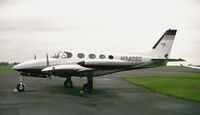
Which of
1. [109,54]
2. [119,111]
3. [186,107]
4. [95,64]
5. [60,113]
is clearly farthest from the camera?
[109,54]

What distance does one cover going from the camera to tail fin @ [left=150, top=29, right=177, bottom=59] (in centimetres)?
1961

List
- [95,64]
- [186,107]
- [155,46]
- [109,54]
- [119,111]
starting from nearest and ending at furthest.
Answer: [119,111] < [186,107] < [95,64] < [109,54] < [155,46]

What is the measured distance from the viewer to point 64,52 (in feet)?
54.7

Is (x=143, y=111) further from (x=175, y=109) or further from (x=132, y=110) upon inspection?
(x=175, y=109)

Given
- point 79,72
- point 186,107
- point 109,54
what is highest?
point 109,54

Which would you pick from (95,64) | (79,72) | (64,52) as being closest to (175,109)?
(95,64)

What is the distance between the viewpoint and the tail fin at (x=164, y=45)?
19.6 metres

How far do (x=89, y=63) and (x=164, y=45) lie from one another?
30.4 ft

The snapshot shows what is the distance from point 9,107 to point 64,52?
7.79m

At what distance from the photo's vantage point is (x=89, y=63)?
567 inches

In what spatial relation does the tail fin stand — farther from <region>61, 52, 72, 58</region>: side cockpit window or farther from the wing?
<region>61, 52, 72, 58</region>: side cockpit window

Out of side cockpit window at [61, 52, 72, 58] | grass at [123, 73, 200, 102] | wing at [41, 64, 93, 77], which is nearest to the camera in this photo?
grass at [123, 73, 200, 102]

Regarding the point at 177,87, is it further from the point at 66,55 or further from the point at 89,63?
the point at 66,55

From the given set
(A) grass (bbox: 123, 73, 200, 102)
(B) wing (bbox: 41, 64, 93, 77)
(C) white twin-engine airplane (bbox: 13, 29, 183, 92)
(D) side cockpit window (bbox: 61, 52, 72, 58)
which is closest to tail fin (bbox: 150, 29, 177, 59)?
(C) white twin-engine airplane (bbox: 13, 29, 183, 92)
